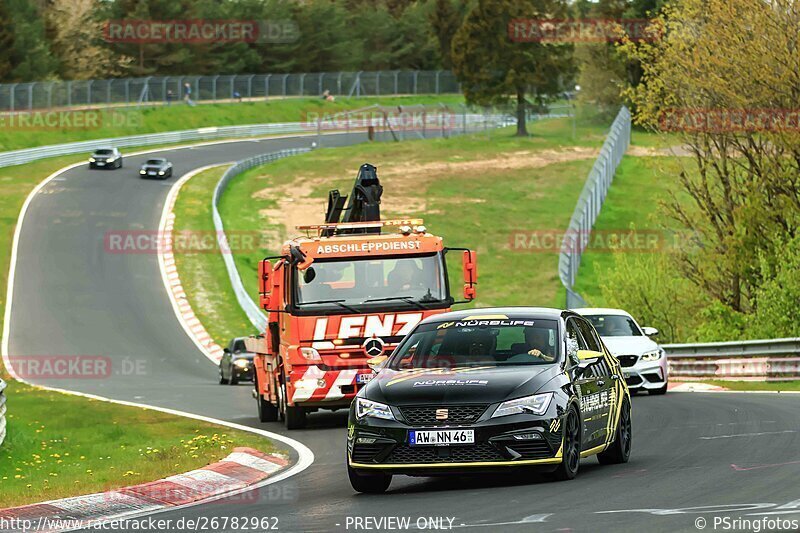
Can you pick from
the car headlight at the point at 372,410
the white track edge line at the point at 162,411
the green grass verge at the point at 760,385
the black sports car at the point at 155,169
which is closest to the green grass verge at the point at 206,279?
the black sports car at the point at 155,169

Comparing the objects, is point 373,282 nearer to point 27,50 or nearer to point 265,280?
point 265,280

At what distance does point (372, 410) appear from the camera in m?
11.4

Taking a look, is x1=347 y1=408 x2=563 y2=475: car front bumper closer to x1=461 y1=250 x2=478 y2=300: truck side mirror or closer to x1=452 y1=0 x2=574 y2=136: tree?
x1=461 y1=250 x2=478 y2=300: truck side mirror

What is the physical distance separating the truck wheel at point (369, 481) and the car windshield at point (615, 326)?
555 inches

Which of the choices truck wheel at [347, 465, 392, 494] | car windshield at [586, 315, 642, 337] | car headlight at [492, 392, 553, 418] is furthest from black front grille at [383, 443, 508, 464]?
car windshield at [586, 315, 642, 337]

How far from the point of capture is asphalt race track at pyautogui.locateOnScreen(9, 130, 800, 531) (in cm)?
970

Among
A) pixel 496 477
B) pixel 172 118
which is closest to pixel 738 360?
pixel 496 477

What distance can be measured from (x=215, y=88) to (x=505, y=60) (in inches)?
865

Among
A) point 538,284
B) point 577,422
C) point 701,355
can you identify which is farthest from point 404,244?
point 538,284

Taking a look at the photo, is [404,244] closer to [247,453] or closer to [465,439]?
[247,453]

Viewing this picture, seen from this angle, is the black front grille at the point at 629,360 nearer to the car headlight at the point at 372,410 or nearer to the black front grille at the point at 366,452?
the car headlight at the point at 372,410

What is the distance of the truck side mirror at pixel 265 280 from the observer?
2034 cm

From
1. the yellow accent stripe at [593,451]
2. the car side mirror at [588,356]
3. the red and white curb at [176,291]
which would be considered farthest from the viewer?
the red and white curb at [176,291]

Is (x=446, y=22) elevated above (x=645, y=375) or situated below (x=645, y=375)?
above
